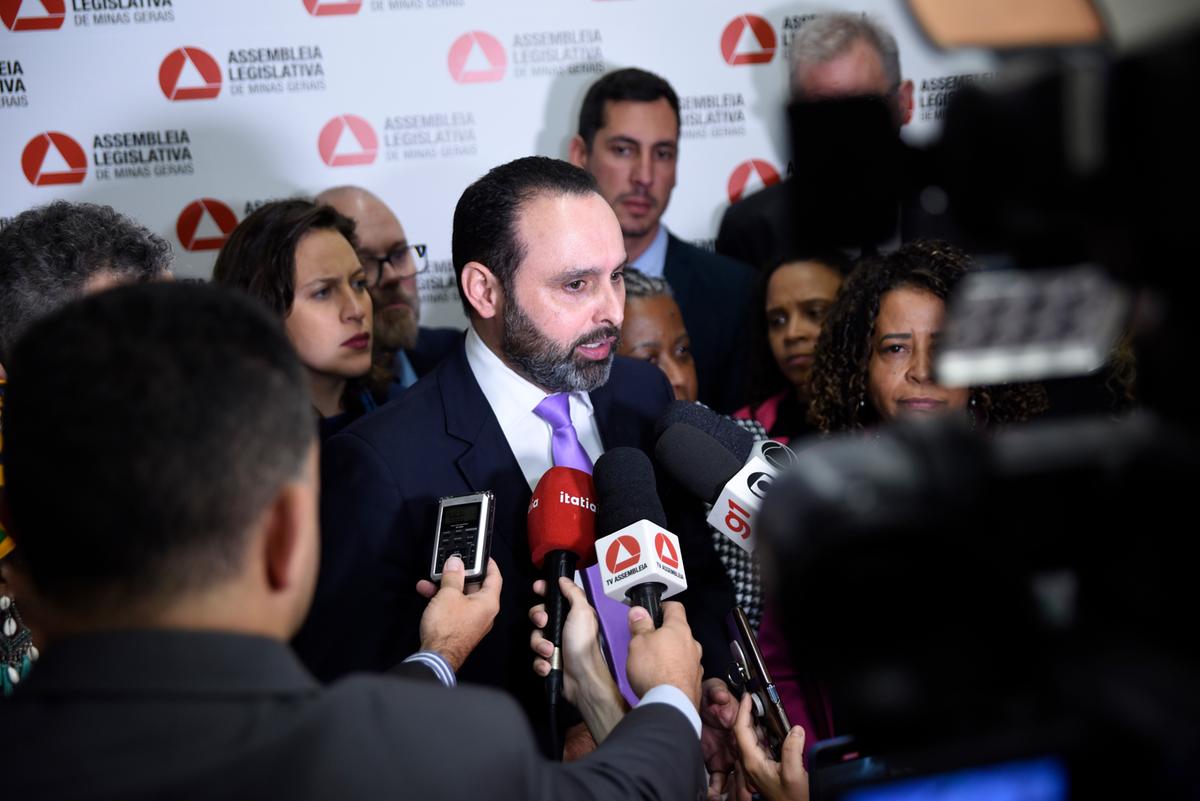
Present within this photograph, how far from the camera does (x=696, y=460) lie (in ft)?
6.24

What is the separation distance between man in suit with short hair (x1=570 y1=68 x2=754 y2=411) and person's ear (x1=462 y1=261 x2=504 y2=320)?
1.32 m

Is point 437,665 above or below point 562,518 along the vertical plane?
below

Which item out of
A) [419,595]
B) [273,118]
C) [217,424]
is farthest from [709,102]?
[217,424]

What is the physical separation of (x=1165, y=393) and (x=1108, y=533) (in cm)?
10

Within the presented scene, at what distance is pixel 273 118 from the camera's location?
387 centimetres

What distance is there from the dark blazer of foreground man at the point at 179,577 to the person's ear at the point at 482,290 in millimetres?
1236

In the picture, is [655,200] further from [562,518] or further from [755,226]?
[562,518]

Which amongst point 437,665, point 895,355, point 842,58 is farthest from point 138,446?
point 842,58

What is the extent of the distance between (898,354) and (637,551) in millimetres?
1094

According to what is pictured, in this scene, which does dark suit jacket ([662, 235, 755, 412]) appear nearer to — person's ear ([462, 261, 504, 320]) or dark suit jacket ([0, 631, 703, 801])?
person's ear ([462, 261, 504, 320])

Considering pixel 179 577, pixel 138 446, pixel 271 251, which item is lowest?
pixel 179 577

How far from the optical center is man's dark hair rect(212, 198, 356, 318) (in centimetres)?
289

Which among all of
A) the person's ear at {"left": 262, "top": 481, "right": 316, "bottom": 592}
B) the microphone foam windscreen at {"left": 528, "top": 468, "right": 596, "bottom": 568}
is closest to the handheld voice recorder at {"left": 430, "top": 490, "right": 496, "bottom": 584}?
the microphone foam windscreen at {"left": 528, "top": 468, "right": 596, "bottom": 568}

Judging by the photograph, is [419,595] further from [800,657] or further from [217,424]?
[800,657]
